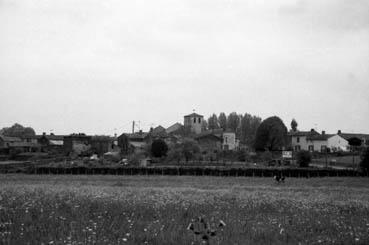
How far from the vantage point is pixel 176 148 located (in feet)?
305

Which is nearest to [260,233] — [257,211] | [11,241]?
[257,211]

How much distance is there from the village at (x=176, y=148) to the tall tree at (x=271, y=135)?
361mm

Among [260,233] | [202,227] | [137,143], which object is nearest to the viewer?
[202,227]

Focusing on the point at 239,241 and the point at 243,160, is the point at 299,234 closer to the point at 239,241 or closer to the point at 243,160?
the point at 239,241

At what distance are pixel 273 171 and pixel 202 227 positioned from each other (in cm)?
5716

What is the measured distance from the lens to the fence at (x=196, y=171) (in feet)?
208

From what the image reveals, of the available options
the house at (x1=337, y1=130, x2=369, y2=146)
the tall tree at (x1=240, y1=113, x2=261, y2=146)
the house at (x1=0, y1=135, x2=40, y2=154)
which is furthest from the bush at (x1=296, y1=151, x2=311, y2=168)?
the tall tree at (x1=240, y1=113, x2=261, y2=146)

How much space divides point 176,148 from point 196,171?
80.8 feet

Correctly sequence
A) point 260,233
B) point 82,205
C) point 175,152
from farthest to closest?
point 175,152 → point 82,205 → point 260,233

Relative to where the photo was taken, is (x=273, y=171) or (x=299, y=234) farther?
(x=273, y=171)

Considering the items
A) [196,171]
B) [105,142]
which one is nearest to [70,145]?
[105,142]

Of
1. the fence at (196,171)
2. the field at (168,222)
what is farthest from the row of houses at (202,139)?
the field at (168,222)

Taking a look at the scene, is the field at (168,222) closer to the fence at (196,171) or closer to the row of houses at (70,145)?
the fence at (196,171)

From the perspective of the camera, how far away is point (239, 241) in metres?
11.1
